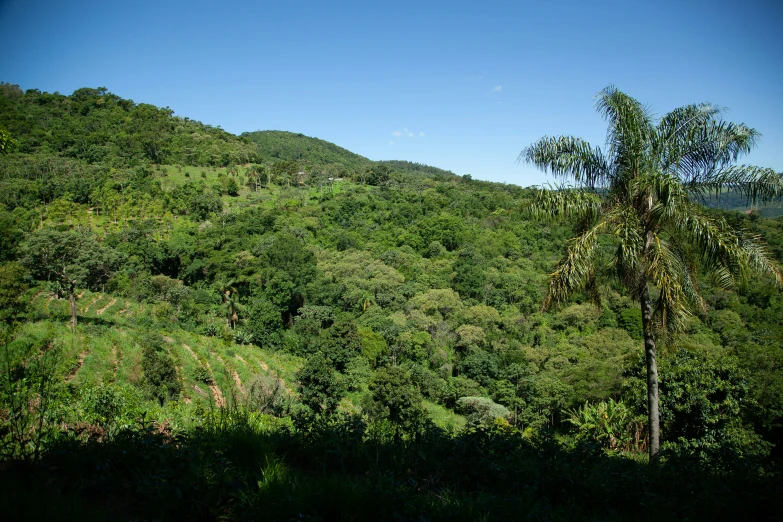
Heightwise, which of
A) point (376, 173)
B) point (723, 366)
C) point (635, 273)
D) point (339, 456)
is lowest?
point (723, 366)

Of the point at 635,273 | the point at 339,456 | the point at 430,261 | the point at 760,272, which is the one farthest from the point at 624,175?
the point at 430,261

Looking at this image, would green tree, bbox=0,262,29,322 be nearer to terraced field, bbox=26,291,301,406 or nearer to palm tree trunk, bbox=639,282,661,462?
terraced field, bbox=26,291,301,406

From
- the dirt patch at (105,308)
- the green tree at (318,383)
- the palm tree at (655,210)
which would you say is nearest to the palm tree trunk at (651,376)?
the palm tree at (655,210)

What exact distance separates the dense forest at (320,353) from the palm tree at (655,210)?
21.0 inches

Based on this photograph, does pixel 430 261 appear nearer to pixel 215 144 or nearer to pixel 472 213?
pixel 472 213

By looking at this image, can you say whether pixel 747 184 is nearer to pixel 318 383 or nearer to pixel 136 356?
pixel 318 383

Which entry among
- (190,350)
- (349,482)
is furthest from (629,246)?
(190,350)

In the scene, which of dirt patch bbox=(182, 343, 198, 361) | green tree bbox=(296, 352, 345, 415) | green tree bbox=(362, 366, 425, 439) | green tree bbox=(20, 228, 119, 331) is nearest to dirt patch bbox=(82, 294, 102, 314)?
green tree bbox=(20, 228, 119, 331)

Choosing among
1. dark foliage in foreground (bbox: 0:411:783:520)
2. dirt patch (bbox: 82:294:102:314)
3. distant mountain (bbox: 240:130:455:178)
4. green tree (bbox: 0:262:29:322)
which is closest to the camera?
dark foliage in foreground (bbox: 0:411:783:520)

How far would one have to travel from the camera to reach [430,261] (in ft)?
160

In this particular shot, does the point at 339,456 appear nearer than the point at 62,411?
Yes

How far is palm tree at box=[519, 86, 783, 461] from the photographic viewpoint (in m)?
5.85

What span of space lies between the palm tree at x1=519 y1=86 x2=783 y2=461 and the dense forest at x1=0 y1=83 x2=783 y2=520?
0.53 m

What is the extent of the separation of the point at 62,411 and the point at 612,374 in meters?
22.3
